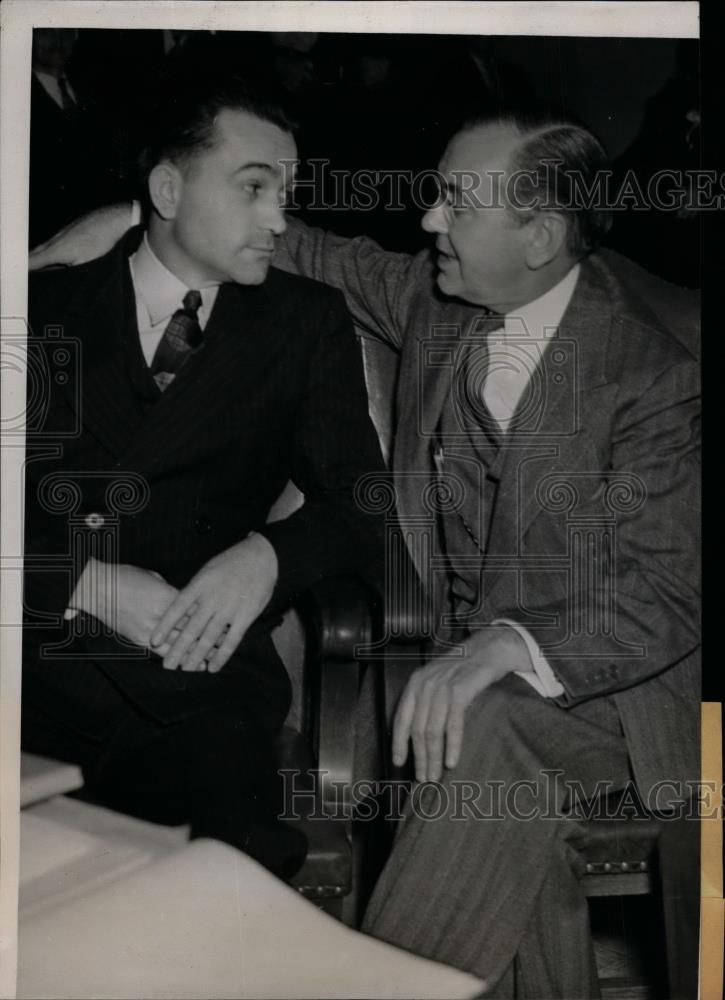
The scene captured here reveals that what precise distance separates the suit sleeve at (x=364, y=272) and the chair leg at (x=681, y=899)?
108 cm

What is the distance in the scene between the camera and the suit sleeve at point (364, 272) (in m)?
2.03

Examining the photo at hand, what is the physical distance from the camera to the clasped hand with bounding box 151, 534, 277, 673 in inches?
78.5

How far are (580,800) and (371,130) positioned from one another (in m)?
1.32

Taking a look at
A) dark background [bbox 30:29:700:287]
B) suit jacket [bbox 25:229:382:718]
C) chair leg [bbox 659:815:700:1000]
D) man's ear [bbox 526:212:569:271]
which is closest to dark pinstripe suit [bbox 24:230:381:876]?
suit jacket [bbox 25:229:382:718]

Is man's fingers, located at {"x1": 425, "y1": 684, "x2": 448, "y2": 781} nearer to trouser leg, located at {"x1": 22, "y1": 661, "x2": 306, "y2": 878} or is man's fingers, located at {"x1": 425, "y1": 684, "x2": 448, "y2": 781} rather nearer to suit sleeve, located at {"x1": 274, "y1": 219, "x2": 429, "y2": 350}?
trouser leg, located at {"x1": 22, "y1": 661, "x2": 306, "y2": 878}

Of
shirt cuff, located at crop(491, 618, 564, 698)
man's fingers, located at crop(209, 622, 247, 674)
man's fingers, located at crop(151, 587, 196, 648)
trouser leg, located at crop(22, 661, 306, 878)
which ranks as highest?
man's fingers, located at crop(151, 587, 196, 648)

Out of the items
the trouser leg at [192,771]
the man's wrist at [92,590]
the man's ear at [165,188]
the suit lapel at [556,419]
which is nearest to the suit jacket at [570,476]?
the suit lapel at [556,419]

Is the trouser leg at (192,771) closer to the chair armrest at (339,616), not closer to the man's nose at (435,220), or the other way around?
the chair armrest at (339,616)

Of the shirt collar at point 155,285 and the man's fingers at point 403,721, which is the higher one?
the shirt collar at point 155,285

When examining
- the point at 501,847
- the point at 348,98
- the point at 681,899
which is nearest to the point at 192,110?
the point at 348,98

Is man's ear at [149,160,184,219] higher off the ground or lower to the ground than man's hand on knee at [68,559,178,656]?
higher

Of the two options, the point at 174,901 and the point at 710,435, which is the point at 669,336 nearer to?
the point at 710,435

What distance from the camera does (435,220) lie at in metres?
2.04

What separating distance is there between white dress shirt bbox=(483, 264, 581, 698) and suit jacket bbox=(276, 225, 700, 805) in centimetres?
2
